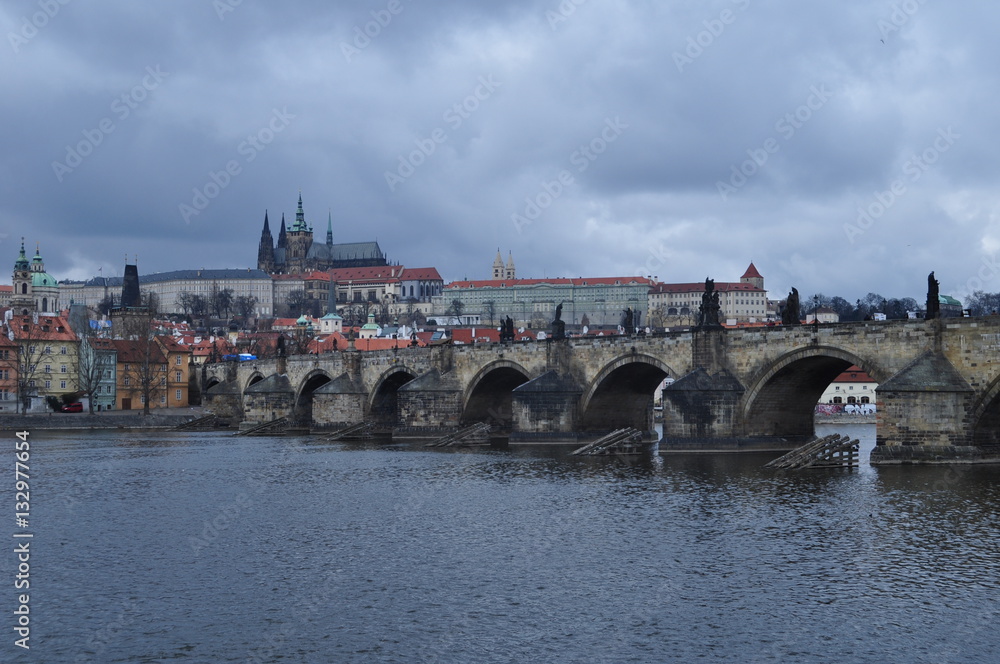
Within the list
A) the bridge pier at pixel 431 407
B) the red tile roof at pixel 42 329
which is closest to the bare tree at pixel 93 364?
the red tile roof at pixel 42 329

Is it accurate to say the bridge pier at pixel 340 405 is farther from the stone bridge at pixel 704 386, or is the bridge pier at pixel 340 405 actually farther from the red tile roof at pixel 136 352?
the red tile roof at pixel 136 352

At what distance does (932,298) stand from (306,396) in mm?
52746

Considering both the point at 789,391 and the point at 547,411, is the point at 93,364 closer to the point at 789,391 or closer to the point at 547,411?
the point at 547,411

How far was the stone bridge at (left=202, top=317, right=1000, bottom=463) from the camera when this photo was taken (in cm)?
3475

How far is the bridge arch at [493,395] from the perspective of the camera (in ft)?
197

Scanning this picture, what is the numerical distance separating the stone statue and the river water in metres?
5.40

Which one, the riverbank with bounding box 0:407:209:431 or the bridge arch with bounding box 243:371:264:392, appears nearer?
the riverbank with bounding box 0:407:209:431

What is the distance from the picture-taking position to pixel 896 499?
98.0 feet

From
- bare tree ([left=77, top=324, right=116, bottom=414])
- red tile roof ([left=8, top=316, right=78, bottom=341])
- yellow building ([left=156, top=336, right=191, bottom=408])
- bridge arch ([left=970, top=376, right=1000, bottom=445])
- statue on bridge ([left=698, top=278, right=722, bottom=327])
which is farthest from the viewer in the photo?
yellow building ([left=156, top=336, right=191, bottom=408])

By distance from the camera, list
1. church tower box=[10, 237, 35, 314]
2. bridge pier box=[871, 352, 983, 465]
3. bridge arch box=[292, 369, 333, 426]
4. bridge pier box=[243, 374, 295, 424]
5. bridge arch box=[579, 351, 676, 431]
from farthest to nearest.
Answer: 1. church tower box=[10, 237, 35, 314]
2. bridge arch box=[292, 369, 333, 426]
3. bridge pier box=[243, 374, 295, 424]
4. bridge arch box=[579, 351, 676, 431]
5. bridge pier box=[871, 352, 983, 465]

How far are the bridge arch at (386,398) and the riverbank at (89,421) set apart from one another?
16254mm

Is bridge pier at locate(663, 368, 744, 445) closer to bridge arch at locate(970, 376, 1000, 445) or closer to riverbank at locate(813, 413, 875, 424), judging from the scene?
bridge arch at locate(970, 376, 1000, 445)

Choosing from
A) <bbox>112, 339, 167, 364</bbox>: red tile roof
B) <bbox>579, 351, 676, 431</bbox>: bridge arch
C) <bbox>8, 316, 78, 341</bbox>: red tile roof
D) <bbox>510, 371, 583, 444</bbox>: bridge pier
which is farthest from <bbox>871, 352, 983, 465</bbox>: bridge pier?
<bbox>112, 339, 167, 364</bbox>: red tile roof

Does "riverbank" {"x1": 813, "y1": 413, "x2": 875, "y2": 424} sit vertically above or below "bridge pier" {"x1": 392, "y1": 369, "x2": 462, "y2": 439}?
below
